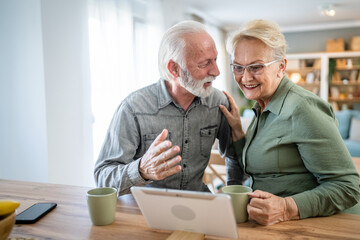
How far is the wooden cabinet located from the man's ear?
6.67 m

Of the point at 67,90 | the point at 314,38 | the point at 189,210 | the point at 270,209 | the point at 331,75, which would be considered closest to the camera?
the point at 189,210

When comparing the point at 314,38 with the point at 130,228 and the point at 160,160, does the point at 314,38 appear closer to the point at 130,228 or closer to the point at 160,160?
the point at 160,160

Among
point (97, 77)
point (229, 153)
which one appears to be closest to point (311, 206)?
point (229, 153)

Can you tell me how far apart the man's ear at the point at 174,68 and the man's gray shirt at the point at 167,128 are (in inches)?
3.1

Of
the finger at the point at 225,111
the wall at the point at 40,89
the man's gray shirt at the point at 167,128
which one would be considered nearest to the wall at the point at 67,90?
the wall at the point at 40,89

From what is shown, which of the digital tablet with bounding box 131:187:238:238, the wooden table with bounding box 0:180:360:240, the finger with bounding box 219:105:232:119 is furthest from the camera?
the finger with bounding box 219:105:232:119

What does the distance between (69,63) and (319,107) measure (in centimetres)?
207

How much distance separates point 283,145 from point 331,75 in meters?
6.95

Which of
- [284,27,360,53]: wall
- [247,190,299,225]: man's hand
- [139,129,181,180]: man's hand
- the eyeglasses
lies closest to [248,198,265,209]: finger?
[247,190,299,225]: man's hand

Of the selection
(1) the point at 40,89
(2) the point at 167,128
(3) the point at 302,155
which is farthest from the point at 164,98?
(1) the point at 40,89

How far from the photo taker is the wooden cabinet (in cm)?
733

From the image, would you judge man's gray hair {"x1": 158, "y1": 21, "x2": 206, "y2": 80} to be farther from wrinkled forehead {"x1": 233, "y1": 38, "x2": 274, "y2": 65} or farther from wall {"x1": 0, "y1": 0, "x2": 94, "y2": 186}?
wall {"x1": 0, "y1": 0, "x2": 94, "y2": 186}

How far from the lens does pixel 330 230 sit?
0.93 m

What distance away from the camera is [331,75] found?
7.39 metres
